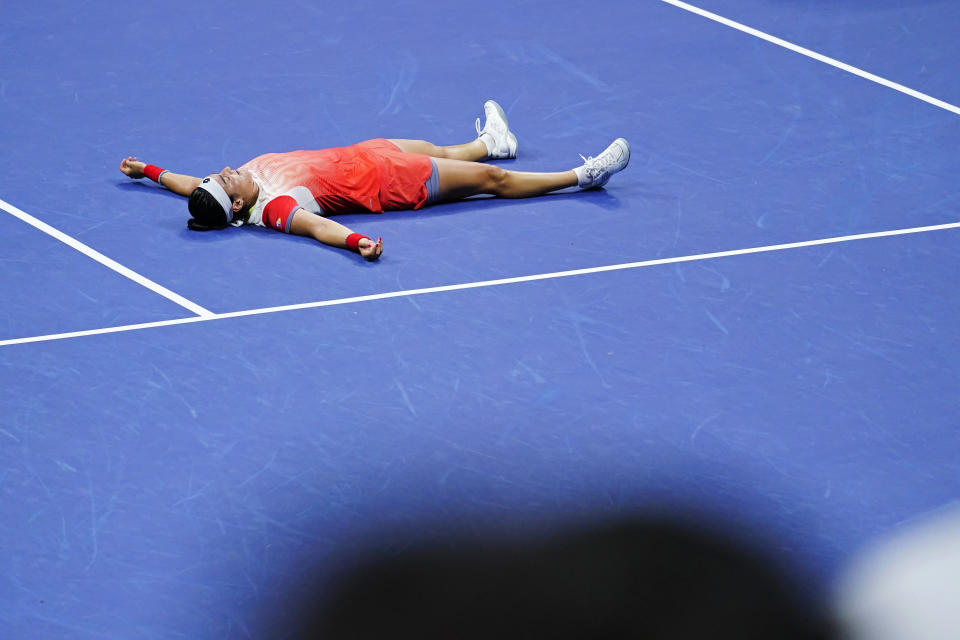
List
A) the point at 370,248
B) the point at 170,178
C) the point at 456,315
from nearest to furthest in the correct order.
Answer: the point at 456,315, the point at 370,248, the point at 170,178

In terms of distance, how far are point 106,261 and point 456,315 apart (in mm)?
1950

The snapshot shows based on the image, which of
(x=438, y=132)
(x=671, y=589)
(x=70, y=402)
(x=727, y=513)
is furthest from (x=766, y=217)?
(x=70, y=402)

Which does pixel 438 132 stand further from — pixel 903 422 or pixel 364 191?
pixel 903 422

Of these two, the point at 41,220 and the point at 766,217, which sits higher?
the point at 766,217

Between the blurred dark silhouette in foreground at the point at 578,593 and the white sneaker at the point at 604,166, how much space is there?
3.06m

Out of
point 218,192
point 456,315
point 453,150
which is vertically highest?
point 453,150

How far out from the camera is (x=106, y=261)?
20.5ft

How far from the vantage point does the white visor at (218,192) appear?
6.47m

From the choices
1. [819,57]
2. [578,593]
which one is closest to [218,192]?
[578,593]

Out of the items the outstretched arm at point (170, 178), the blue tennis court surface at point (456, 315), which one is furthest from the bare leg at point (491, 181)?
the outstretched arm at point (170, 178)

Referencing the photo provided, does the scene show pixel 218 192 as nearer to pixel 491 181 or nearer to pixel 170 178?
pixel 170 178

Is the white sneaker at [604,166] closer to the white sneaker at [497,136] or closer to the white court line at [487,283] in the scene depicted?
the white sneaker at [497,136]

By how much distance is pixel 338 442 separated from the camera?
4871mm

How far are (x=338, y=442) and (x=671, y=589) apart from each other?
5.05 feet
